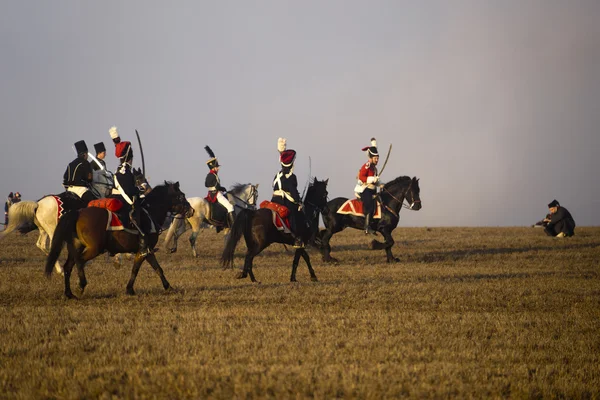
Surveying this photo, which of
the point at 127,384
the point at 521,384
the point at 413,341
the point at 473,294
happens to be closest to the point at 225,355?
the point at 127,384

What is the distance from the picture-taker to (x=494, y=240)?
1072 inches

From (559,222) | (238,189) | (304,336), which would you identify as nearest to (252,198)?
(238,189)

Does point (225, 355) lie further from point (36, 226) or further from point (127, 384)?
point (36, 226)

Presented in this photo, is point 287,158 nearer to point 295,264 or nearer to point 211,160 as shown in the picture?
point 295,264

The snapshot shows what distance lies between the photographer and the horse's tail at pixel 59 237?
1077 cm

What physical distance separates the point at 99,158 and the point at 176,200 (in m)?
3.51

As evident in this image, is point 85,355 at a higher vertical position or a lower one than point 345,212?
lower

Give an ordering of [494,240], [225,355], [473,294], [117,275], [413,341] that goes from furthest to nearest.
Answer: [494,240] → [117,275] → [473,294] → [413,341] → [225,355]

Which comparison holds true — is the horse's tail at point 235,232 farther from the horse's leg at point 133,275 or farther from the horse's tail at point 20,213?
the horse's tail at point 20,213

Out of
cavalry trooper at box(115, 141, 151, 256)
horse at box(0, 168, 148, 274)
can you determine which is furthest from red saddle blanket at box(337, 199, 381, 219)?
cavalry trooper at box(115, 141, 151, 256)

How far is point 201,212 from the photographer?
21141mm

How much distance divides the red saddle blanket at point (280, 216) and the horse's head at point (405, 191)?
6822mm

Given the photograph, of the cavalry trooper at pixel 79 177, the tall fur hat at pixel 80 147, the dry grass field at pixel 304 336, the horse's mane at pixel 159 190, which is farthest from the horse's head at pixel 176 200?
the tall fur hat at pixel 80 147

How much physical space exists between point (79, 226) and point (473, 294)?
7.11 meters
